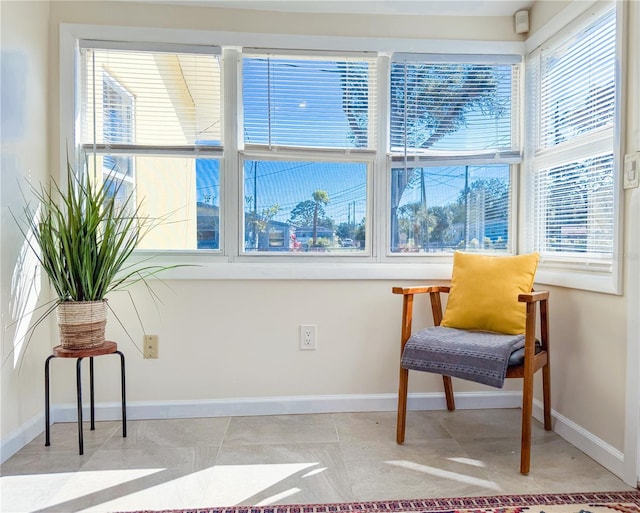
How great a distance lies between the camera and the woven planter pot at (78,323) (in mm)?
1702

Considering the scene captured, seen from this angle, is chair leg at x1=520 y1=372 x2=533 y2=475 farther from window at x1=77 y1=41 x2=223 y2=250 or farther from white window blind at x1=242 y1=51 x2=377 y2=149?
window at x1=77 y1=41 x2=223 y2=250

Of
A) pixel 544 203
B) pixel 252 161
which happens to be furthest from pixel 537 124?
pixel 252 161

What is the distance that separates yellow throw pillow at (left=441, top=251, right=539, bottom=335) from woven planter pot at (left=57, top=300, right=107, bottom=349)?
164cm

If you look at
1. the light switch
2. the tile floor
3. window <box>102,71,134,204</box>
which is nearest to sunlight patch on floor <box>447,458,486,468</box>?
the tile floor

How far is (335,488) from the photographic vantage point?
1.50 metres

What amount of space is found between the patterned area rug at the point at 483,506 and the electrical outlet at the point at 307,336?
2.85ft

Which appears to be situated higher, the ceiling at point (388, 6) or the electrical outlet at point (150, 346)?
the ceiling at point (388, 6)

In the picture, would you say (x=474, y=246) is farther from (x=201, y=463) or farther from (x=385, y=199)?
(x=201, y=463)

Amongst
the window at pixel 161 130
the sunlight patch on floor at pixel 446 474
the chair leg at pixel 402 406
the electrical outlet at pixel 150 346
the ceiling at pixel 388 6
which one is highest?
the ceiling at pixel 388 6

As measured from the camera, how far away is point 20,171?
5.90 feet

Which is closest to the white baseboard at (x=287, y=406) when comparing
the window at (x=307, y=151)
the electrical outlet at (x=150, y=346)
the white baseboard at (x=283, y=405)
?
the white baseboard at (x=283, y=405)

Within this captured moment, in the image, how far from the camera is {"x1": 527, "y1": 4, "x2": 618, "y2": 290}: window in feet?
5.53

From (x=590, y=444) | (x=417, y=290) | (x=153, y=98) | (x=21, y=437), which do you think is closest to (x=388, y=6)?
(x=153, y=98)

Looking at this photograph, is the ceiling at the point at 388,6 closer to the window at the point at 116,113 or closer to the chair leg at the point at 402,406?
the window at the point at 116,113
